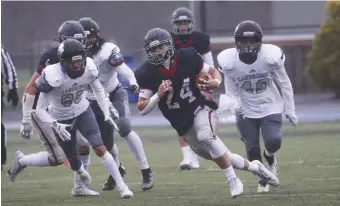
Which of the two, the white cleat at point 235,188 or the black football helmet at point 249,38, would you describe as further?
the black football helmet at point 249,38

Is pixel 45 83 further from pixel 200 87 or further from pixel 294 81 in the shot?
pixel 294 81

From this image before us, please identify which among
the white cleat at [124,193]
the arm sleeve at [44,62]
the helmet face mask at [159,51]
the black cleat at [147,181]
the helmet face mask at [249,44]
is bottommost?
the black cleat at [147,181]

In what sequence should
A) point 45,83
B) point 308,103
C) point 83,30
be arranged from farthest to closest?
1. point 308,103
2. point 83,30
3. point 45,83

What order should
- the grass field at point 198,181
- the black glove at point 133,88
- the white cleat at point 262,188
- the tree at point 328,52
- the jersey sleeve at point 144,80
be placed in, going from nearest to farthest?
1. the jersey sleeve at point 144,80
2. the grass field at point 198,181
3. the white cleat at point 262,188
4. the black glove at point 133,88
5. the tree at point 328,52

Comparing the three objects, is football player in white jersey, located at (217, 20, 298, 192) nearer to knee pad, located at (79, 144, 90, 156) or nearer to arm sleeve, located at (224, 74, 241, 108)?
arm sleeve, located at (224, 74, 241, 108)

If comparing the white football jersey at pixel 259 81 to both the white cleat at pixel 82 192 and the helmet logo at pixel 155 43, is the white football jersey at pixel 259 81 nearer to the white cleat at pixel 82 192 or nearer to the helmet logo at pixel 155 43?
the helmet logo at pixel 155 43

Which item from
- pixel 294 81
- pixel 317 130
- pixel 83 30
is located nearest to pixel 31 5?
pixel 294 81

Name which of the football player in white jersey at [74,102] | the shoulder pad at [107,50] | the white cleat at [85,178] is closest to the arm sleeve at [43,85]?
the football player in white jersey at [74,102]

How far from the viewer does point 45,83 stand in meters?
8.55

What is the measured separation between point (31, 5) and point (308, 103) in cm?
1595

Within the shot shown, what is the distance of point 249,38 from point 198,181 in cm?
193

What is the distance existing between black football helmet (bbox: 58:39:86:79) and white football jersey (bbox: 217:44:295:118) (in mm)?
1165

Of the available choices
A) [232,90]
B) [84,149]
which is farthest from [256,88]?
[84,149]

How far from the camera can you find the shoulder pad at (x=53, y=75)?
27.9ft
